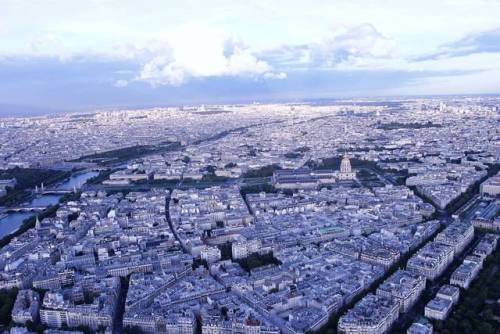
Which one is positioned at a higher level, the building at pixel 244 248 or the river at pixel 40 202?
the building at pixel 244 248

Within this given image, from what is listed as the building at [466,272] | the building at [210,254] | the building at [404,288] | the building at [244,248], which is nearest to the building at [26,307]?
the building at [210,254]

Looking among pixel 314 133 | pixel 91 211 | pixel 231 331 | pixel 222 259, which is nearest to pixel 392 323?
pixel 231 331

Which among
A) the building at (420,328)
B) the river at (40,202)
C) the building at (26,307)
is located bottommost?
the river at (40,202)

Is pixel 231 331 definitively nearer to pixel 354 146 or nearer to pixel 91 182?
pixel 91 182

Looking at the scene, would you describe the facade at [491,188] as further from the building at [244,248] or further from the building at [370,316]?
the building at [370,316]

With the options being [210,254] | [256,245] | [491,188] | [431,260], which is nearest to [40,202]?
[210,254]

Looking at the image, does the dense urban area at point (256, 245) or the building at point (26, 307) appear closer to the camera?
the dense urban area at point (256, 245)

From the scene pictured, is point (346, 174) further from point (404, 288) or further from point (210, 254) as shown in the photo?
point (404, 288)

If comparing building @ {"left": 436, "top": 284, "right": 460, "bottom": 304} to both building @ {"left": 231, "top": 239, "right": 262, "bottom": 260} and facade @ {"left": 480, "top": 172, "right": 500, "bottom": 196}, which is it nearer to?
building @ {"left": 231, "top": 239, "right": 262, "bottom": 260}
